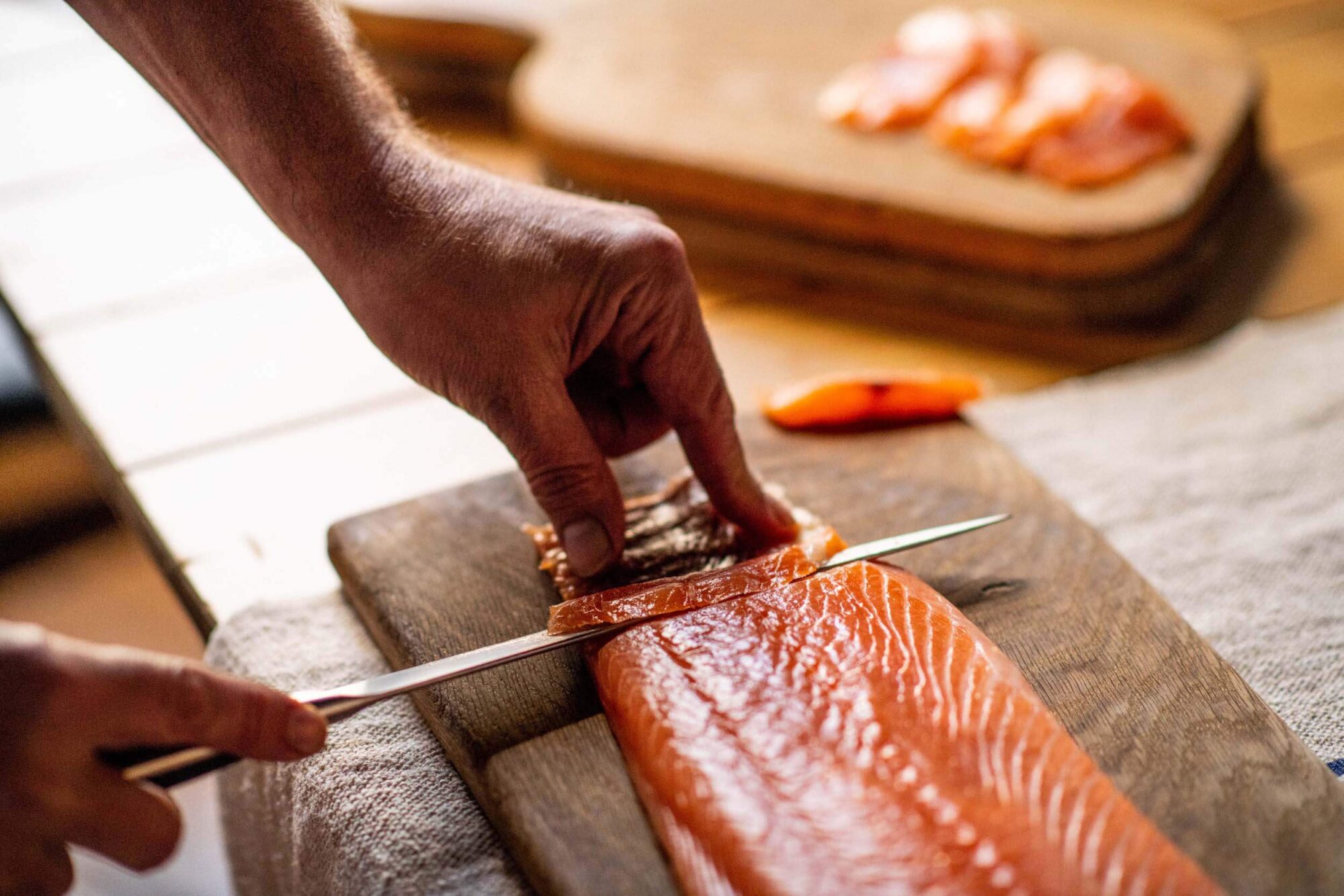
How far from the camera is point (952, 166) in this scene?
2260mm

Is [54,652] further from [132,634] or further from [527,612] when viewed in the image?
[132,634]

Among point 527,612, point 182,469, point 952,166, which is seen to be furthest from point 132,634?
point 952,166

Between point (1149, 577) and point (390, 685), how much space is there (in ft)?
3.51

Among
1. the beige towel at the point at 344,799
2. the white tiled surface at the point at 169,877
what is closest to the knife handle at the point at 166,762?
the beige towel at the point at 344,799

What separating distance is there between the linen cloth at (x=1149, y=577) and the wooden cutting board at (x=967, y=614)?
7 cm

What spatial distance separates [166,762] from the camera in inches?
42.3

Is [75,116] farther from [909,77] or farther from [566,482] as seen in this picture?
[566,482]

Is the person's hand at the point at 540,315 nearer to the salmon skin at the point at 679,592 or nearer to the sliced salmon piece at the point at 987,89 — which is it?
the salmon skin at the point at 679,592

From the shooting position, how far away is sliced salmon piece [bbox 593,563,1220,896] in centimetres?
103

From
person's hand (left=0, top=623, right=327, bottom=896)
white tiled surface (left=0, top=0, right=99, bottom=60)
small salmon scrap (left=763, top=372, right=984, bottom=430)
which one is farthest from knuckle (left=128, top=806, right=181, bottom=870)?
white tiled surface (left=0, top=0, right=99, bottom=60)

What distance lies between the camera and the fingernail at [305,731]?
1084 millimetres

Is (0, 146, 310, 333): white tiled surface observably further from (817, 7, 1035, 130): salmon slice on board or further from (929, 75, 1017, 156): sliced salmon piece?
(929, 75, 1017, 156): sliced salmon piece

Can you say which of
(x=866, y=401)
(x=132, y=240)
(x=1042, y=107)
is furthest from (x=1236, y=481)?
(x=132, y=240)

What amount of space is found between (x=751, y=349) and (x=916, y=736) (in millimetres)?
1201
